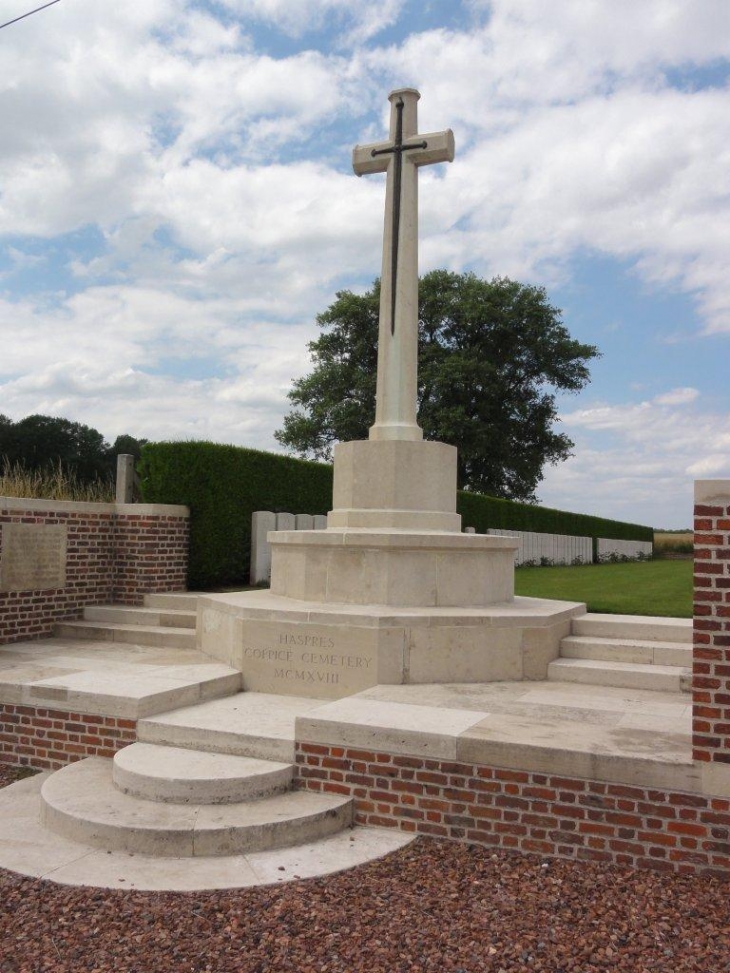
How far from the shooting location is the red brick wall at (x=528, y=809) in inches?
146

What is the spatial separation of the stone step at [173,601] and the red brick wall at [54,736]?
332 cm

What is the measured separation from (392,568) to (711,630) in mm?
3154

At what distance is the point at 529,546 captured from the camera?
2050cm

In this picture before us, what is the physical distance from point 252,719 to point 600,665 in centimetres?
289

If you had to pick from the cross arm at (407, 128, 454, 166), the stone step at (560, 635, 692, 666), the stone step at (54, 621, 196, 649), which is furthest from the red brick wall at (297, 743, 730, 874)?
the cross arm at (407, 128, 454, 166)

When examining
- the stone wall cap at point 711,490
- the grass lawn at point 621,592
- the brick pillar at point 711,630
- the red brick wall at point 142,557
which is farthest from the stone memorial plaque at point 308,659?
the grass lawn at point 621,592

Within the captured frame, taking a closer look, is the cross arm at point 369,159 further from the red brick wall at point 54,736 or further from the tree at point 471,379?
the tree at point 471,379

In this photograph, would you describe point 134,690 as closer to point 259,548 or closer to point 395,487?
point 395,487

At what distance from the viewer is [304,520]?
11.7 meters

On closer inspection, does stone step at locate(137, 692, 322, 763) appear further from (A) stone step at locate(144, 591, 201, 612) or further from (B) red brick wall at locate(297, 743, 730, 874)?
(A) stone step at locate(144, 591, 201, 612)

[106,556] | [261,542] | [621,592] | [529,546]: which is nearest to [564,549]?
[529,546]

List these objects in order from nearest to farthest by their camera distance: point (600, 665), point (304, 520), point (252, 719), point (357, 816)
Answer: point (357, 816) < point (252, 719) < point (600, 665) < point (304, 520)

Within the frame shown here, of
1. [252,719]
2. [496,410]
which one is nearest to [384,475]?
[252,719]

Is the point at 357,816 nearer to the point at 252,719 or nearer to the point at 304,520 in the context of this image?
the point at 252,719
